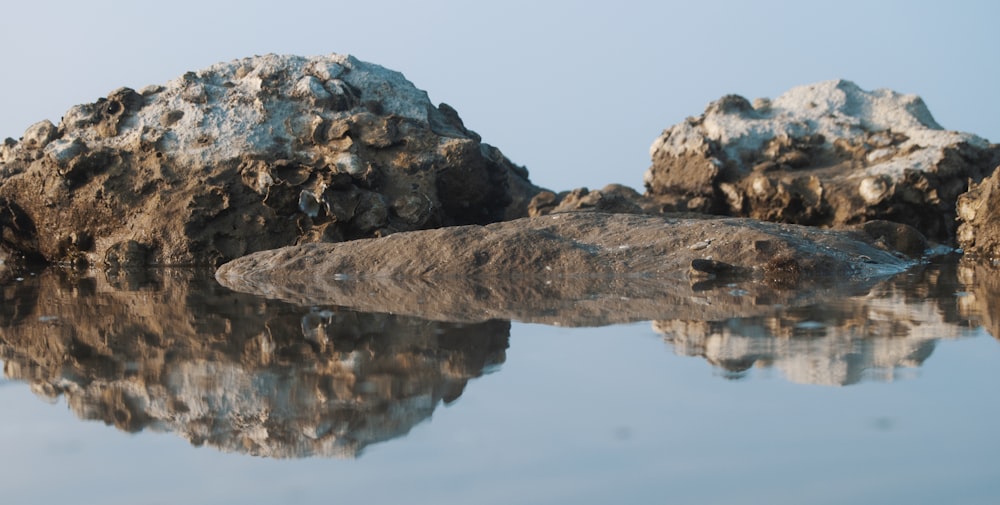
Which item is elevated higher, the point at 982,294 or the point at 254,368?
the point at 982,294

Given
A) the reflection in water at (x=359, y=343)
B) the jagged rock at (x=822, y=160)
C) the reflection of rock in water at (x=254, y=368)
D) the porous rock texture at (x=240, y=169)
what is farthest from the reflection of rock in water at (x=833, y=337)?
the jagged rock at (x=822, y=160)

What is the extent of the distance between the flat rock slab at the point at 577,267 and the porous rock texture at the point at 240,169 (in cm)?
245

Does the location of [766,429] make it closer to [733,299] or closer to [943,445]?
[943,445]

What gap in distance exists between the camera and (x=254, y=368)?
3.07 m

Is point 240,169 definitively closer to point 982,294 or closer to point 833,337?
point 982,294

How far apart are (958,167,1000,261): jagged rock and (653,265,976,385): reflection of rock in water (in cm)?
471

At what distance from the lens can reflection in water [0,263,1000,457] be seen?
248cm

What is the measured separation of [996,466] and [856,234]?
6.46 meters

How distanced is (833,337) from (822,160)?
10064mm

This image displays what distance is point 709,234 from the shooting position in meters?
7.26

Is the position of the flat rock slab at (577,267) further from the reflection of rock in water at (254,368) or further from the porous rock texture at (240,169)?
the porous rock texture at (240,169)

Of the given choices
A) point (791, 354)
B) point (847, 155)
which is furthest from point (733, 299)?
point (847, 155)

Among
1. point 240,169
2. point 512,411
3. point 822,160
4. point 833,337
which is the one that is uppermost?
→ point 822,160

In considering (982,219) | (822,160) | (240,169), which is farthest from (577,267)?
(822,160)
